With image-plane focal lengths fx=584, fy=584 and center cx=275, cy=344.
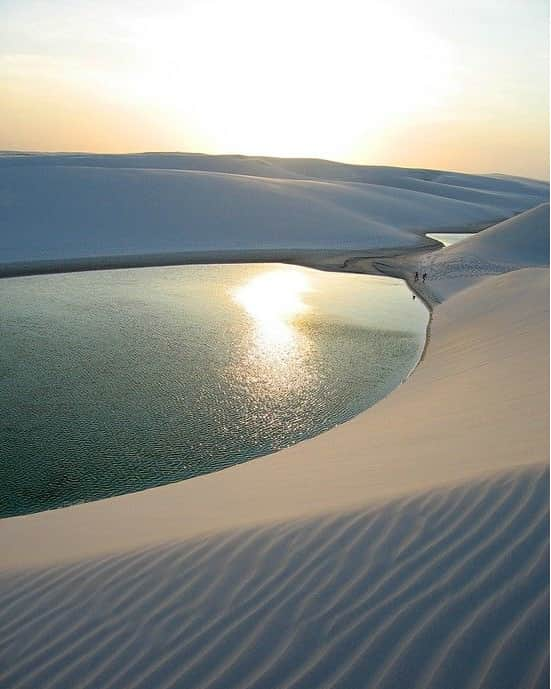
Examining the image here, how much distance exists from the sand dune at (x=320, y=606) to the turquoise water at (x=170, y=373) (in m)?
3.39

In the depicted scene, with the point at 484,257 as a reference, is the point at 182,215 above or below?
above

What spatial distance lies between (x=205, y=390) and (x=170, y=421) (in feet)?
4.70

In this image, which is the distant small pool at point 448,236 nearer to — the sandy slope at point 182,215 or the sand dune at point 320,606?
the sandy slope at point 182,215

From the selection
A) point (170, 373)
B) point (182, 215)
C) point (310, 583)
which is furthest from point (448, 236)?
point (310, 583)

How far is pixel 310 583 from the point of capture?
10.6 feet

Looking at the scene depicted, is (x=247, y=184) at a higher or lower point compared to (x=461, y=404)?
higher

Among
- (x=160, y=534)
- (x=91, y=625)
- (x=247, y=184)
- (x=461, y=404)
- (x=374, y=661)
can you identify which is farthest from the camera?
(x=247, y=184)

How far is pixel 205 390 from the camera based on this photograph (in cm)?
1019

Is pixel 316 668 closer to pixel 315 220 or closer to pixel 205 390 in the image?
pixel 205 390

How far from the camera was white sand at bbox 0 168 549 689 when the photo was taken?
2.68 m

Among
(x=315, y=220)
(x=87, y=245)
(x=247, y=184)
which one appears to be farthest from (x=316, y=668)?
(x=247, y=184)

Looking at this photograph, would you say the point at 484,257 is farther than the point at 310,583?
Yes

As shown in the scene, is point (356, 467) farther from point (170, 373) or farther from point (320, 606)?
point (170, 373)

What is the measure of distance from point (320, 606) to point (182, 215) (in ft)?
97.5
